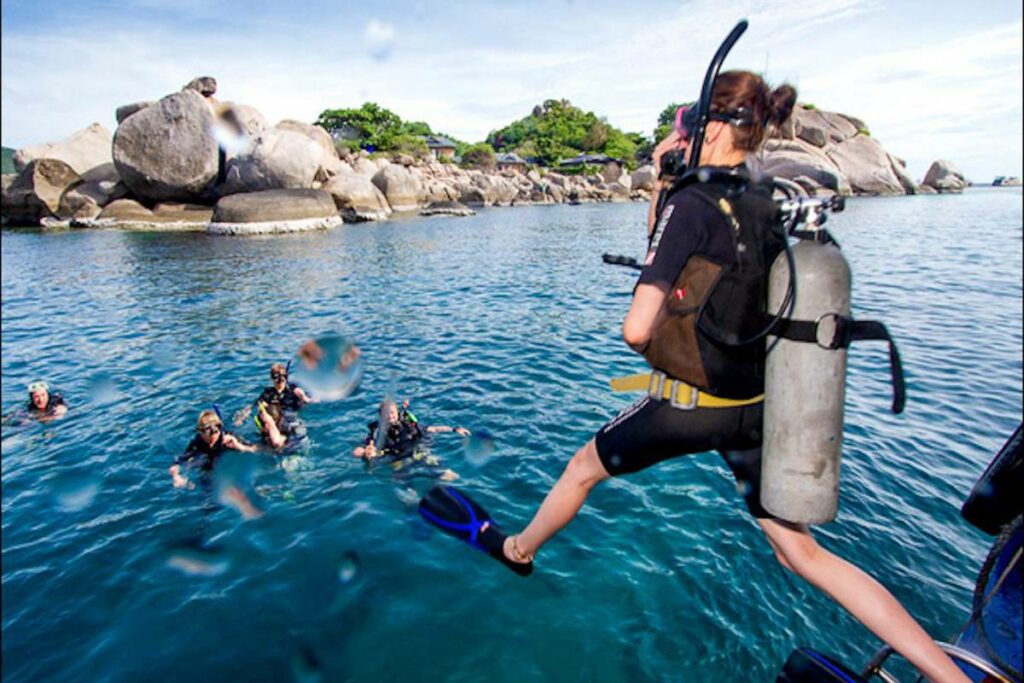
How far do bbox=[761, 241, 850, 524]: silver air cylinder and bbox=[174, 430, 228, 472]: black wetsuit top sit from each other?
7581 millimetres

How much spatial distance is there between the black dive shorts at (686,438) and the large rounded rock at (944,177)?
13012cm

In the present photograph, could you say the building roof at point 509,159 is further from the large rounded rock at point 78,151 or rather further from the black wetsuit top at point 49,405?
the black wetsuit top at point 49,405

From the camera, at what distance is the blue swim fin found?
3.52 meters

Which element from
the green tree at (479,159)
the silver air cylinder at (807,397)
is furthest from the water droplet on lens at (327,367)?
the green tree at (479,159)

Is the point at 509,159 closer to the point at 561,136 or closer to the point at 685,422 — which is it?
the point at 561,136

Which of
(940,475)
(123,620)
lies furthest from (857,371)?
(123,620)

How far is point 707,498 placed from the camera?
22.3 feet

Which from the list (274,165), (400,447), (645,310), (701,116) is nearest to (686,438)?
(645,310)

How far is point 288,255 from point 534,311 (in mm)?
16865

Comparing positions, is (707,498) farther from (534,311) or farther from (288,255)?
(288,255)

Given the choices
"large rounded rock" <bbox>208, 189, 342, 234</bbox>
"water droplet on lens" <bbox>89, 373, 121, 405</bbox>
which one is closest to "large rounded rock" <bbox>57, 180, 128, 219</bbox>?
"large rounded rock" <bbox>208, 189, 342, 234</bbox>

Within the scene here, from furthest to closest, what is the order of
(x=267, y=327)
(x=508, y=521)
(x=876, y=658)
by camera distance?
(x=267, y=327) < (x=508, y=521) < (x=876, y=658)

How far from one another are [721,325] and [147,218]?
159 ft

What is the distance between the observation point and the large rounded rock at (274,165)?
41.6 m
